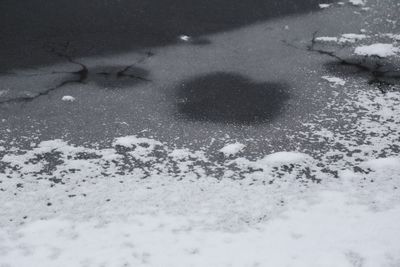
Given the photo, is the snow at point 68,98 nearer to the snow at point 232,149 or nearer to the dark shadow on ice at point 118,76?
the dark shadow on ice at point 118,76

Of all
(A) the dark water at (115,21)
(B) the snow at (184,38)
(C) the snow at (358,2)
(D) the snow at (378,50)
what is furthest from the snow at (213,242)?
(C) the snow at (358,2)

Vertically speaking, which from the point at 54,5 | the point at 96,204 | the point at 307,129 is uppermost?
the point at 54,5

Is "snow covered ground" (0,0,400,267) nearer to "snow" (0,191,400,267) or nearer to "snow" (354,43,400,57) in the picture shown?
"snow" (0,191,400,267)

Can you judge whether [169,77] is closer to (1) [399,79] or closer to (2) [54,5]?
(1) [399,79]

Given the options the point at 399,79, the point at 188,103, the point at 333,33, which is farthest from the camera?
the point at 333,33

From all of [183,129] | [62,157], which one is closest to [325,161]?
[183,129]

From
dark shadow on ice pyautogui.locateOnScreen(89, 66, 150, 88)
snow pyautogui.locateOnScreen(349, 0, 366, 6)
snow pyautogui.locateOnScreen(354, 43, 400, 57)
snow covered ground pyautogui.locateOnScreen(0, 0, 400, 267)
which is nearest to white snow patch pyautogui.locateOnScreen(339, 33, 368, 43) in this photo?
snow pyautogui.locateOnScreen(354, 43, 400, 57)

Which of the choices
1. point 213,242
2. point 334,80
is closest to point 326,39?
point 334,80
